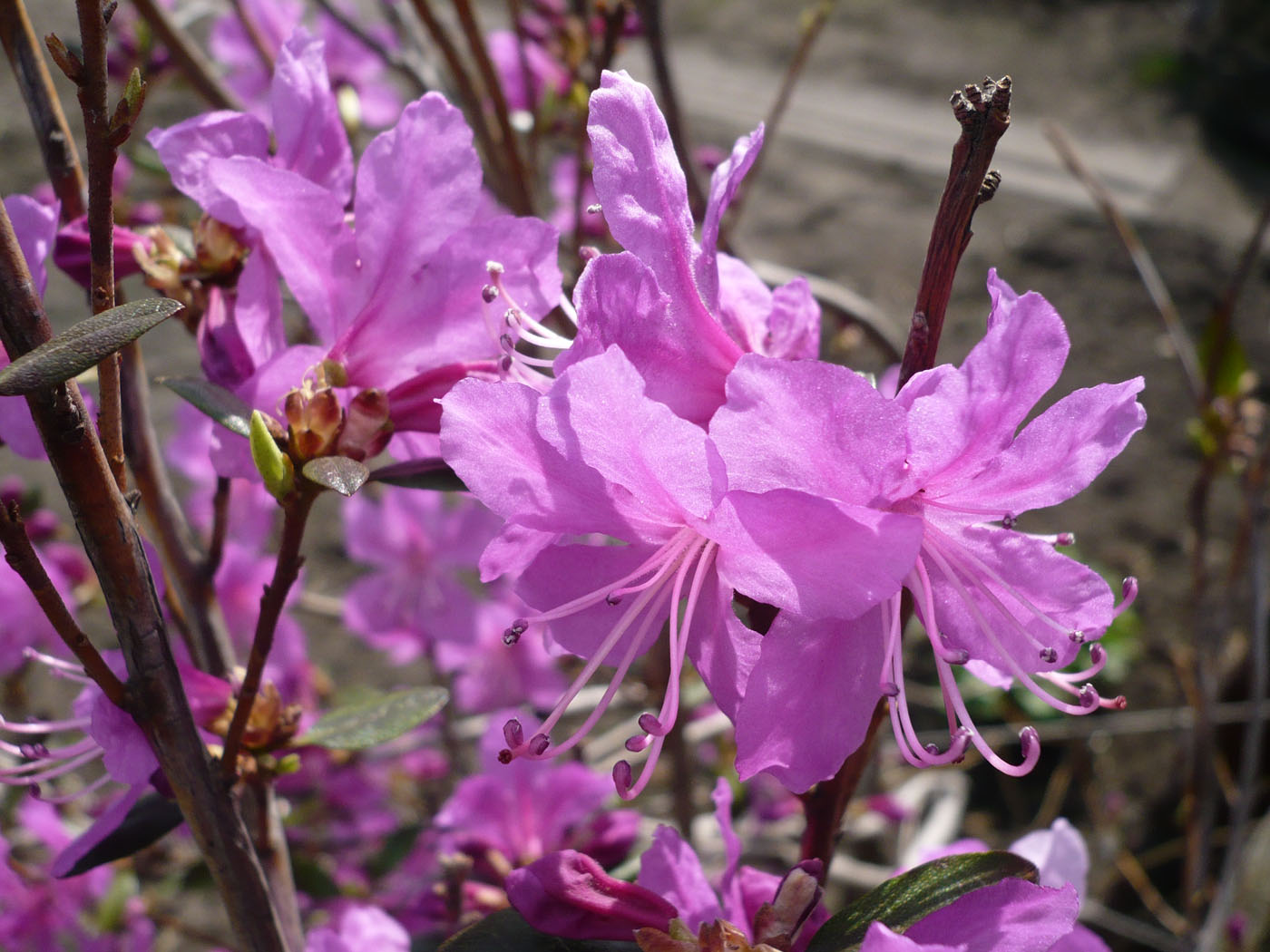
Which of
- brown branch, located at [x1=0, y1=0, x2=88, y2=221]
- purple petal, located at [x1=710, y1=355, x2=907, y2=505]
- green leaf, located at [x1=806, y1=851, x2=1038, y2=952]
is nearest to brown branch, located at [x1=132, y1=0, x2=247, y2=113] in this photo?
brown branch, located at [x1=0, y1=0, x2=88, y2=221]

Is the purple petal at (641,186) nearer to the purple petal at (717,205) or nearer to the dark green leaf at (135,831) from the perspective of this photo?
the purple petal at (717,205)

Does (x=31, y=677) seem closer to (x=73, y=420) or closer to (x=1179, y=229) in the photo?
(x=73, y=420)

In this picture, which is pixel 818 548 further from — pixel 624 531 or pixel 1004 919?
pixel 1004 919

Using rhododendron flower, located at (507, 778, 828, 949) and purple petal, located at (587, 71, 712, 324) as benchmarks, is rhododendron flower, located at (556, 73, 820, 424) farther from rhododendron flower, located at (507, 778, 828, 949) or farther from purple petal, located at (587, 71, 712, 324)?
rhododendron flower, located at (507, 778, 828, 949)

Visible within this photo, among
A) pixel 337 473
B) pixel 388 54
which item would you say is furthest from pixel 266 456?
pixel 388 54

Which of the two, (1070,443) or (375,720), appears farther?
(375,720)

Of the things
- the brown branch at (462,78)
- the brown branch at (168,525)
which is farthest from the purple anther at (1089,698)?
the brown branch at (462,78)
